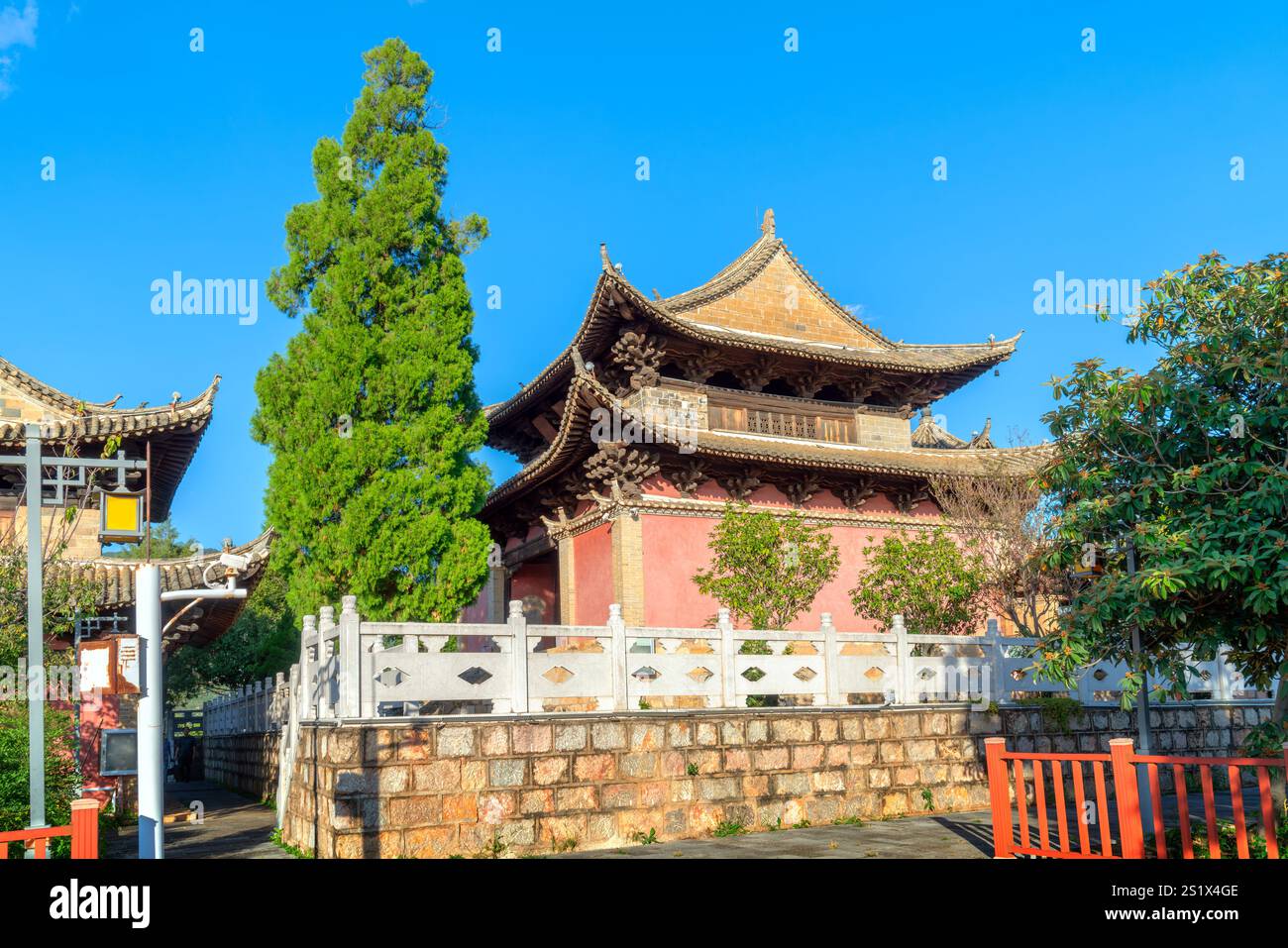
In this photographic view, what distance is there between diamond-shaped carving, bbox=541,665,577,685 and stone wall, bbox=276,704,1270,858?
392 millimetres

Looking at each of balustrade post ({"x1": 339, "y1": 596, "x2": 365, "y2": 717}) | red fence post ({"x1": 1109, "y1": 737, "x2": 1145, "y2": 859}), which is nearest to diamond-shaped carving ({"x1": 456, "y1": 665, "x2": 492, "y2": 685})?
balustrade post ({"x1": 339, "y1": 596, "x2": 365, "y2": 717})

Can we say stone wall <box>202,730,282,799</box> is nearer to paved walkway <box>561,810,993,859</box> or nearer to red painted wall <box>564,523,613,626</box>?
red painted wall <box>564,523,613,626</box>

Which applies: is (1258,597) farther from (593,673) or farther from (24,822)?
(24,822)

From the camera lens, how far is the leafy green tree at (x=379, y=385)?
43.5ft

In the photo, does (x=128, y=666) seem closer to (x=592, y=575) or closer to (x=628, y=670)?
(x=628, y=670)

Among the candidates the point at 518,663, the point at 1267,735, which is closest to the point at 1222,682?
the point at 1267,735

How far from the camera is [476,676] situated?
11352 millimetres

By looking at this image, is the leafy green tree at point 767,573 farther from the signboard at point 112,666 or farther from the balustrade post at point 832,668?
the signboard at point 112,666

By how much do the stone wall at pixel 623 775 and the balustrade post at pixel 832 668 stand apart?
0.28 meters

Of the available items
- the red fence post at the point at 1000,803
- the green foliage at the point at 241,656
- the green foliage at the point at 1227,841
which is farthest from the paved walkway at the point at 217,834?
the green foliage at the point at 241,656

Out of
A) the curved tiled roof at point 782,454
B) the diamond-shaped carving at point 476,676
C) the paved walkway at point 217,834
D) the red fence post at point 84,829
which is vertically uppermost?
the curved tiled roof at point 782,454

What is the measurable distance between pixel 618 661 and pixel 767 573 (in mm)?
5121

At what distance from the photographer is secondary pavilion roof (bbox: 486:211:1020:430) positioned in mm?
18516
